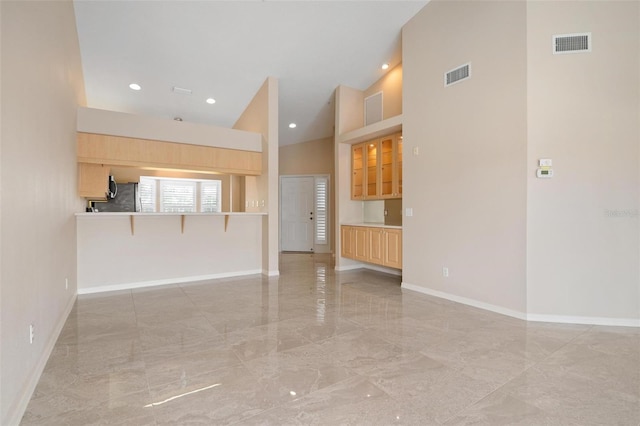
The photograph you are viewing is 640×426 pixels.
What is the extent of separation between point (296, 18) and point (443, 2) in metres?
2.04

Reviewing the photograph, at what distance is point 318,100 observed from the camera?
265 inches

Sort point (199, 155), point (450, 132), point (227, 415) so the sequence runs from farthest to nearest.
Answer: point (199, 155) → point (450, 132) → point (227, 415)

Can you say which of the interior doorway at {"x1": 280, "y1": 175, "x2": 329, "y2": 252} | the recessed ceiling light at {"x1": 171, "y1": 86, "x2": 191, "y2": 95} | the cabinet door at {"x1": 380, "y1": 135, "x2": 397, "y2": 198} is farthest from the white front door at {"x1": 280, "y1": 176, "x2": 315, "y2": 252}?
the recessed ceiling light at {"x1": 171, "y1": 86, "x2": 191, "y2": 95}

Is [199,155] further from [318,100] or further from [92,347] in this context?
[92,347]

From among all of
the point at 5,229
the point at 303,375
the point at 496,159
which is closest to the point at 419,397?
the point at 303,375

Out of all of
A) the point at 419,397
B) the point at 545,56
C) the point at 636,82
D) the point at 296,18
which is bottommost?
the point at 419,397

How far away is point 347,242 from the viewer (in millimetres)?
6254

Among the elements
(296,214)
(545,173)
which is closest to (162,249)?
(296,214)

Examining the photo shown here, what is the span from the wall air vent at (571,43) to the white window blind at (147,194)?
759 centimetres

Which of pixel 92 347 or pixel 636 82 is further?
pixel 636 82

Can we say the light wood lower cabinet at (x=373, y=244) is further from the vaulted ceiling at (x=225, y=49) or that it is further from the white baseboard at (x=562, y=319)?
the vaulted ceiling at (x=225, y=49)

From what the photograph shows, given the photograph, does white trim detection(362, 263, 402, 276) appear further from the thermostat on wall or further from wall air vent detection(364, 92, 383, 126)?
the thermostat on wall

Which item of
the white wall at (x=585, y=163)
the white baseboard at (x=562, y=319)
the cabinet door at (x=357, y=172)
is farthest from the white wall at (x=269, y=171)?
the white wall at (x=585, y=163)

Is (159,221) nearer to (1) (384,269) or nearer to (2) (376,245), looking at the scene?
(2) (376,245)
